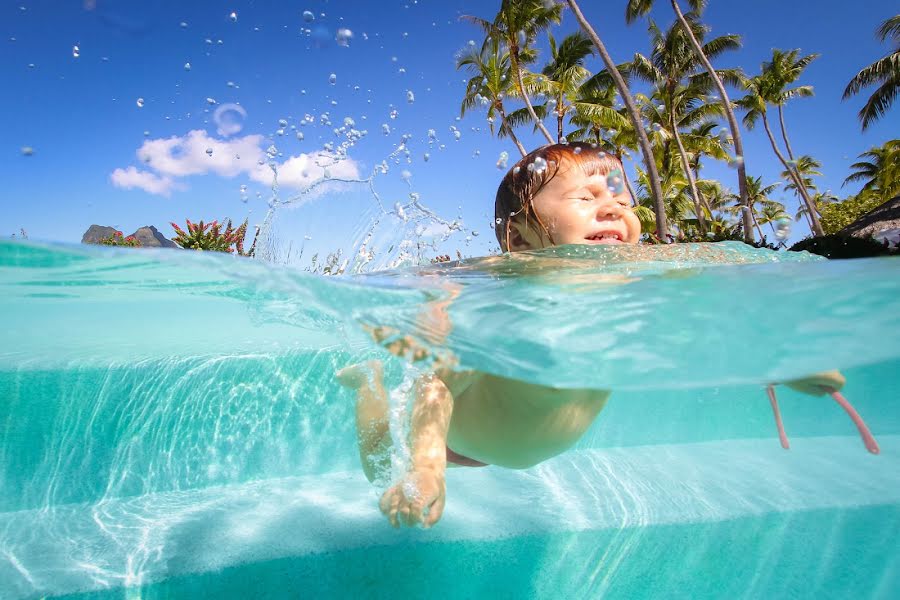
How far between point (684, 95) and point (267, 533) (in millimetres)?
32146

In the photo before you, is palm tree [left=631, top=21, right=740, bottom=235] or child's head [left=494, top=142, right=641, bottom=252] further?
palm tree [left=631, top=21, right=740, bottom=235]

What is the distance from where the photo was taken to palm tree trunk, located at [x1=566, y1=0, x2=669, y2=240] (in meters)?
14.8

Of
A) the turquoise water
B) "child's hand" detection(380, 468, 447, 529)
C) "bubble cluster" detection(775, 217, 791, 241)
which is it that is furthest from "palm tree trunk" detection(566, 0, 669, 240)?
"child's hand" detection(380, 468, 447, 529)

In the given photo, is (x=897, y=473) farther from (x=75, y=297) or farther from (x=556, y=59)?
(x=556, y=59)

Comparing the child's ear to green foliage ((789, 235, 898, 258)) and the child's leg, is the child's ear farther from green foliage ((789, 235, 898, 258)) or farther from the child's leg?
green foliage ((789, 235, 898, 258))

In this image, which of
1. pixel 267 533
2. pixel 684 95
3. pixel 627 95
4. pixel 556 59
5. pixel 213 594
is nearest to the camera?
pixel 213 594

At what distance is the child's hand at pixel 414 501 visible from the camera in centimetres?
222

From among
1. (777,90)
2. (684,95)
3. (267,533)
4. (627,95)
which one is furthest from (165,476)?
(777,90)

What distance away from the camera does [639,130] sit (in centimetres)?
1491

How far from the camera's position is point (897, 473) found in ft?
15.4

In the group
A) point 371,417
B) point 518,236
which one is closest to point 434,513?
point 371,417

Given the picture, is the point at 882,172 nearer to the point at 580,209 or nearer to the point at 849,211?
the point at 849,211

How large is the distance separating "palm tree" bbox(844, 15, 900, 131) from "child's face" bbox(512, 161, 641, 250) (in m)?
28.6

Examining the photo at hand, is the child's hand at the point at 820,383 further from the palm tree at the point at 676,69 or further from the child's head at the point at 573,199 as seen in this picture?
the palm tree at the point at 676,69
